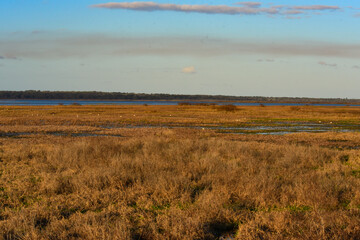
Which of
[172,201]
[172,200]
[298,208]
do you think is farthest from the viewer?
[172,200]

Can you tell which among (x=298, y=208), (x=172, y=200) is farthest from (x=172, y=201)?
(x=298, y=208)

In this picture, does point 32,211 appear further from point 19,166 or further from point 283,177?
point 283,177

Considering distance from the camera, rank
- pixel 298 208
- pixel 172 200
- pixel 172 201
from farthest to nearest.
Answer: pixel 172 200 < pixel 172 201 < pixel 298 208

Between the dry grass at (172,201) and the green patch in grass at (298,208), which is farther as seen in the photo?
the green patch in grass at (298,208)

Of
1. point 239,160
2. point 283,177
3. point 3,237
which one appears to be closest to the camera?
point 3,237

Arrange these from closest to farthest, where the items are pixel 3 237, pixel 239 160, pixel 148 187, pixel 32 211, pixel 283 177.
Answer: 1. pixel 3 237
2. pixel 32 211
3. pixel 148 187
4. pixel 283 177
5. pixel 239 160

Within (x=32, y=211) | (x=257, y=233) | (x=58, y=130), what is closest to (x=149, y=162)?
(x=32, y=211)

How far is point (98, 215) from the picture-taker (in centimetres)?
778

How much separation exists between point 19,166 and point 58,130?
17.1m

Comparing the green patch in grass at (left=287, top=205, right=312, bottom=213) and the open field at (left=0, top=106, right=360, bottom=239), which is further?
the green patch in grass at (left=287, top=205, right=312, bottom=213)

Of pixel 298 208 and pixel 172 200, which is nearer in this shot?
pixel 298 208

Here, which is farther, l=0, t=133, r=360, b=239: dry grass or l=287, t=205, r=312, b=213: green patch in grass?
l=287, t=205, r=312, b=213: green patch in grass

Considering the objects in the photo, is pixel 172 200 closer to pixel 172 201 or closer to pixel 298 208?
pixel 172 201

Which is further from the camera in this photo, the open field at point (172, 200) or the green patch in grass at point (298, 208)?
the green patch in grass at point (298, 208)
